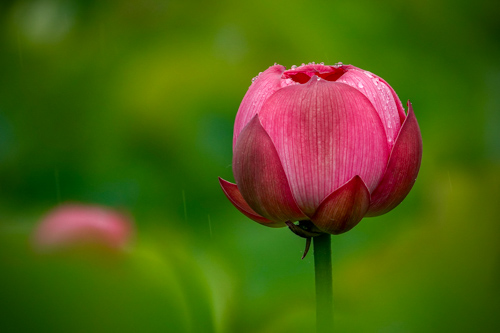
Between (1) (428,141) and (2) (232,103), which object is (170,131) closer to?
(2) (232,103)

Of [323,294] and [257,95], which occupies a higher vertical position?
[257,95]

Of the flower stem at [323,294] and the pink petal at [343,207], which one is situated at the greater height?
the pink petal at [343,207]

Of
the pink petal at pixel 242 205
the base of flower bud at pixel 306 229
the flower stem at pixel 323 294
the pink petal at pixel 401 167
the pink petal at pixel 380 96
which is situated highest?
the pink petal at pixel 380 96

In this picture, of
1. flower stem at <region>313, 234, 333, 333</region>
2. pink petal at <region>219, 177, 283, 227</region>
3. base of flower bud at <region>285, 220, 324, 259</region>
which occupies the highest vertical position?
pink petal at <region>219, 177, 283, 227</region>
